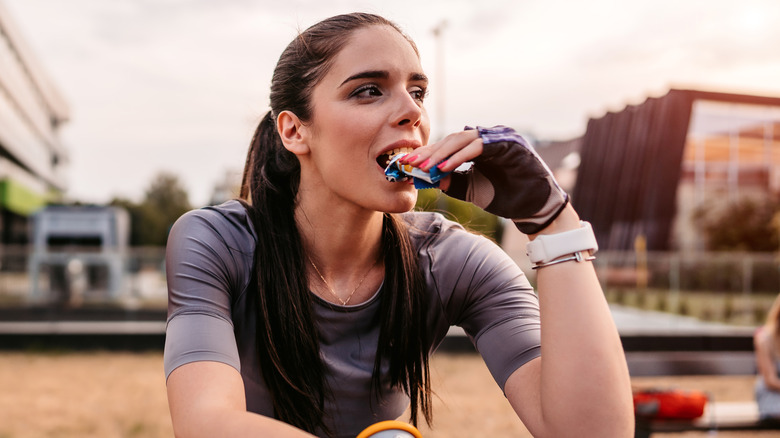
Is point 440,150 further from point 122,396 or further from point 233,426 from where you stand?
point 122,396

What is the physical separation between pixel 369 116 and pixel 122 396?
22.1ft

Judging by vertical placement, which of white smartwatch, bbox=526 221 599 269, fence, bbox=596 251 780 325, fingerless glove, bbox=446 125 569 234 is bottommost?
fence, bbox=596 251 780 325

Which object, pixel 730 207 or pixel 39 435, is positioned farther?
pixel 730 207

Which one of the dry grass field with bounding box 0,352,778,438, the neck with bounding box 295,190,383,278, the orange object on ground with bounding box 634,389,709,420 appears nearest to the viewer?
the neck with bounding box 295,190,383,278

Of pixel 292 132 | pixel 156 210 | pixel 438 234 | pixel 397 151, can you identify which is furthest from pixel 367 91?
pixel 156 210

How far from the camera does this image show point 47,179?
57.9 metres

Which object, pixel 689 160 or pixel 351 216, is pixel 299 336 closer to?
pixel 351 216

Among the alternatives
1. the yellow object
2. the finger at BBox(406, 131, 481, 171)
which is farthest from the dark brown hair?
the yellow object

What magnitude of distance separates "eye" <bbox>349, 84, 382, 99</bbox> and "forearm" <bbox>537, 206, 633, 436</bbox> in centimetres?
74

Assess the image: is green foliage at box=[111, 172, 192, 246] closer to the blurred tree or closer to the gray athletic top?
the blurred tree

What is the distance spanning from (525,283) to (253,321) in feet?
2.87

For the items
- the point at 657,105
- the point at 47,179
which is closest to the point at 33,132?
the point at 47,179

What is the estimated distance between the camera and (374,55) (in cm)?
201

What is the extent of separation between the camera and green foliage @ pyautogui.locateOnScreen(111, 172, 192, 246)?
5062 centimetres
